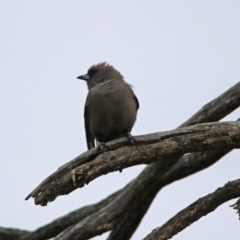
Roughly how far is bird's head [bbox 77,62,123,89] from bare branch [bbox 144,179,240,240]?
2478mm

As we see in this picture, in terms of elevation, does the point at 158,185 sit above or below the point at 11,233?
below

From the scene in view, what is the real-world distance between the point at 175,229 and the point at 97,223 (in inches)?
73.5

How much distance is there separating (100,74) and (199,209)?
9.27ft

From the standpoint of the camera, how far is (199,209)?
6.02 metres

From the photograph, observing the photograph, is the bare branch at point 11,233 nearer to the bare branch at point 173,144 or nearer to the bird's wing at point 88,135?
the bird's wing at point 88,135

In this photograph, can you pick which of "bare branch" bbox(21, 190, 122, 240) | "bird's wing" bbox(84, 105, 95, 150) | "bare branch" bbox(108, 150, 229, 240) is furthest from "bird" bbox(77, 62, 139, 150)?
"bare branch" bbox(21, 190, 122, 240)

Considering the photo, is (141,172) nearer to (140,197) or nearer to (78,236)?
(140,197)

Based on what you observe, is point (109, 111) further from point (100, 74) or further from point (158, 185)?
point (158, 185)

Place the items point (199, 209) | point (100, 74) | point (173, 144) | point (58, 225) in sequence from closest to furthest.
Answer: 1. point (173, 144)
2. point (199, 209)
3. point (100, 74)
4. point (58, 225)

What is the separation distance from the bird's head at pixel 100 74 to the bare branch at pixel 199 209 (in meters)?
2.48

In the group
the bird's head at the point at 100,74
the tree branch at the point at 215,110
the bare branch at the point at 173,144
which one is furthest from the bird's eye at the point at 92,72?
the bare branch at the point at 173,144

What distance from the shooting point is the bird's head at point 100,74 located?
8055 millimetres

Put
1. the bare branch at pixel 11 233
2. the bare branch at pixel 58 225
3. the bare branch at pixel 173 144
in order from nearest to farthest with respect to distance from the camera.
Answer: the bare branch at pixel 173 144, the bare branch at pixel 11 233, the bare branch at pixel 58 225

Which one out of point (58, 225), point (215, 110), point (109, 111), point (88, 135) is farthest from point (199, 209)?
point (58, 225)
